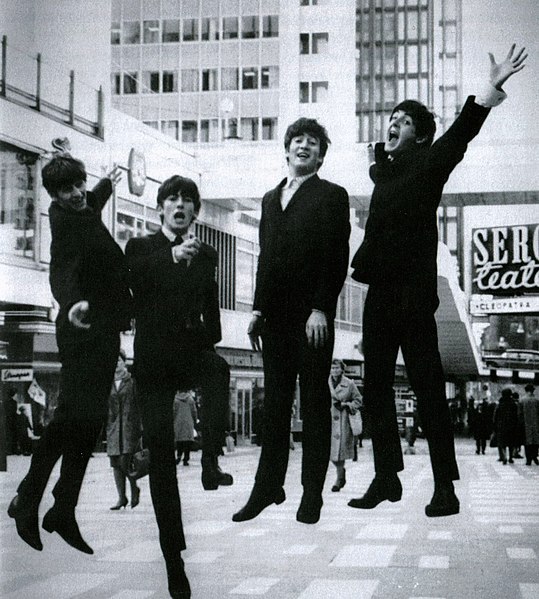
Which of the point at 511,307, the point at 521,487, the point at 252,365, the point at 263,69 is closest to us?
the point at 252,365

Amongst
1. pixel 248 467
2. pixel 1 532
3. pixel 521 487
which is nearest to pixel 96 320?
pixel 248 467

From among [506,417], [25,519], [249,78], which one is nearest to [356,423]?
[25,519]

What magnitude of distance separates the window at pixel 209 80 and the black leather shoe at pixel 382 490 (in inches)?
89.7

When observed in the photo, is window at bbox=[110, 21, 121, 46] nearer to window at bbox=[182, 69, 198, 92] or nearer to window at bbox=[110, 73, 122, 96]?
window at bbox=[110, 73, 122, 96]

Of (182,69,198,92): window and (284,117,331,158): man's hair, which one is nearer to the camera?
(284,117,331,158): man's hair

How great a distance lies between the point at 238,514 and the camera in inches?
194

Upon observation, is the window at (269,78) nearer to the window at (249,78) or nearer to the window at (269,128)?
the window at (249,78)

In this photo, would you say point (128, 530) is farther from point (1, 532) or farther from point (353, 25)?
point (353, 25)

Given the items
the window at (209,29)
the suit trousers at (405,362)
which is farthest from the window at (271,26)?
the suit trousers at (405,362)

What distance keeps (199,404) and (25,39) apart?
2.45 meters

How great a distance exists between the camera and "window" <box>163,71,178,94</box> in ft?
18.8

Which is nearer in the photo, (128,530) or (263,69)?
(128,530)

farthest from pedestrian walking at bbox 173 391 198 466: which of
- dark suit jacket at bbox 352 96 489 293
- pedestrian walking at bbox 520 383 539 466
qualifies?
pedestrian walking at bbox 520 383 539 466

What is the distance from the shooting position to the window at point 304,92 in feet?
17.8
